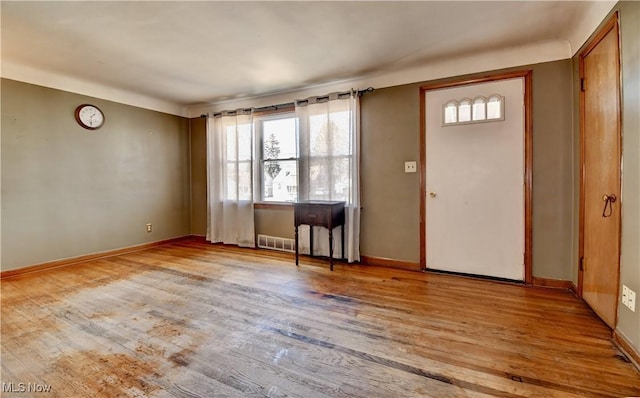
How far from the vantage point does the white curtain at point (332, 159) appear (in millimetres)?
3631

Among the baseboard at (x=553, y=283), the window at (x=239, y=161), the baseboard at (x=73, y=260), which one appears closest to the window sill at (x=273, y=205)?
the window at (x=239, y=161)

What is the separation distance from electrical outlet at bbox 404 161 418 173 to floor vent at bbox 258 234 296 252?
1888 mm

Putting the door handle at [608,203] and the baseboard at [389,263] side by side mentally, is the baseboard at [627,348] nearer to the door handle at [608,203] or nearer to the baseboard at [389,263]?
the door handle at [608,203]

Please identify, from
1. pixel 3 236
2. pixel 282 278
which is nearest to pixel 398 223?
pixel 282 278

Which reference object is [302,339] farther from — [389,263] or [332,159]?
[332,159]

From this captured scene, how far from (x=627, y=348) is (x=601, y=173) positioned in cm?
117

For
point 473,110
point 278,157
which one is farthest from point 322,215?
point 473,110

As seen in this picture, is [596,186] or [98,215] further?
[98,215]

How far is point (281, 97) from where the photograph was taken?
4.21 m

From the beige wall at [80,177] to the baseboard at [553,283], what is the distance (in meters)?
5.11

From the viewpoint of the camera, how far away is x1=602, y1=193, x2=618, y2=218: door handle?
1944mm

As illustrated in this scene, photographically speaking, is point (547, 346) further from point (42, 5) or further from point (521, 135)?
point (42, 5)

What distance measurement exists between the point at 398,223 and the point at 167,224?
3791mm

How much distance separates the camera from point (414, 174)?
336cm
